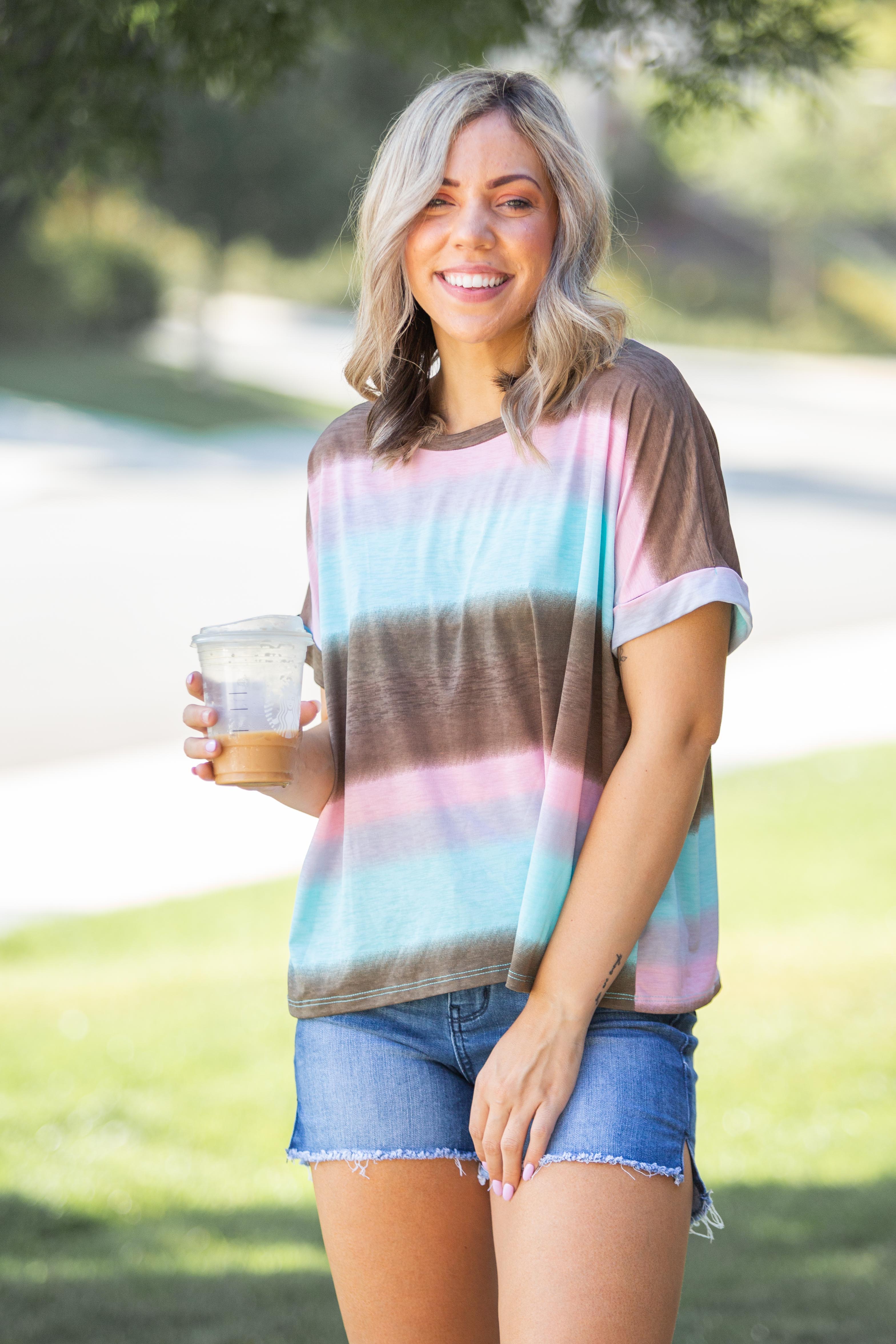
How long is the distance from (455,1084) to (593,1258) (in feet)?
1.04

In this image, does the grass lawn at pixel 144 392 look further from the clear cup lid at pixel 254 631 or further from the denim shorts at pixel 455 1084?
the denim shorts at pixel 455 1084

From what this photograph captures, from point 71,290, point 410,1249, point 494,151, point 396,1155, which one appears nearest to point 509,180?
point 494,151

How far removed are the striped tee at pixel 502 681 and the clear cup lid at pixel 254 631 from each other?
8 centimetres

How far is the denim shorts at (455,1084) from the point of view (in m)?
1.91

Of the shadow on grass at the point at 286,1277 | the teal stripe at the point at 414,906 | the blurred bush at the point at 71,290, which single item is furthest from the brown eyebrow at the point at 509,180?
the blurred bush at the point at 71,290

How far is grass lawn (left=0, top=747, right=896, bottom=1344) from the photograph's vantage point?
3922 mm

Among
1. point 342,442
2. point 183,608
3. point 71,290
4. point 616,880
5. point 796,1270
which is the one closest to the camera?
point 616,880

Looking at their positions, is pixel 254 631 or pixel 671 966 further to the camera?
pixel 254 631

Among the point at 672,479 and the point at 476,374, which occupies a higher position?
the point at 476,374

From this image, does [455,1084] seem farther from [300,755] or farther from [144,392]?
[144,392]

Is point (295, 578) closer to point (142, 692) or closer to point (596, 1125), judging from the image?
point (142, 692)

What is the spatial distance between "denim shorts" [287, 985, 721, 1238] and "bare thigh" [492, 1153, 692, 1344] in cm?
3

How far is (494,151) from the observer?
212 cm

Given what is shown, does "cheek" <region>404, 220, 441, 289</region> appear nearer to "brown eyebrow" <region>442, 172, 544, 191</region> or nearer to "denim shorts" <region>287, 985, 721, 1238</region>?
"brown eyebrow" <region>442, 172, 544, 191</region>
